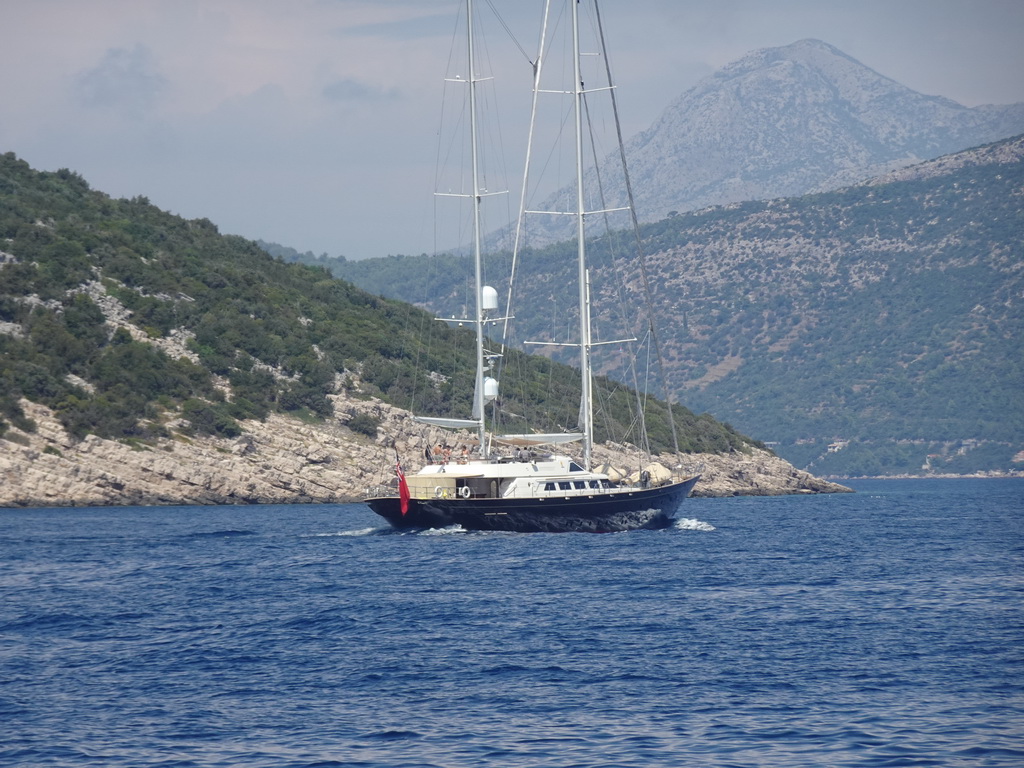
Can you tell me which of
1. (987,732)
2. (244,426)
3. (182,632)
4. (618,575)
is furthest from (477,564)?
(244,426)

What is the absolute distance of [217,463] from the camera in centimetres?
8050

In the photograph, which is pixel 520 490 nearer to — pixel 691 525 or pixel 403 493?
pixel 403 493

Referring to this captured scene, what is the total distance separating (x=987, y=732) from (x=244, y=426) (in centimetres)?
6816

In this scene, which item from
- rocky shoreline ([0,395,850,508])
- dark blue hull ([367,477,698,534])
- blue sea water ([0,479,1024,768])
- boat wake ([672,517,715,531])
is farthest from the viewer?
rocky shoreline ([0,395,850,508])

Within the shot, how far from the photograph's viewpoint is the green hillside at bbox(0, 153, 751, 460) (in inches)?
3233

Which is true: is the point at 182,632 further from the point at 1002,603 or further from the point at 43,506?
the point at 43,506

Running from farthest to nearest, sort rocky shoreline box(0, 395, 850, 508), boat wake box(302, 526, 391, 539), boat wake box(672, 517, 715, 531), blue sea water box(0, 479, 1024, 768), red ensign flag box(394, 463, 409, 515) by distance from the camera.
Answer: rocky shoreline box(0, 395, 850, 508) → boat wake box(672, 517, 715, 531) → boat wake box(302, 526, 391, 539) → red ensign flag box(394, 463, 409, 515) → blue sea water box(0, 479, 1024, 768)

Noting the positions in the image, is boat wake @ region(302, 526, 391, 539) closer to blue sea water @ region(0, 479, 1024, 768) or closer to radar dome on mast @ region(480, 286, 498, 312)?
blue sea water @ region(0, 479, 1024, 768)

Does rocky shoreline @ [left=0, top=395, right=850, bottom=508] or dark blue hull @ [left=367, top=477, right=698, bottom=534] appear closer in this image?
dark blue hull @ [left=367, top=477, right=698, bottom=534]

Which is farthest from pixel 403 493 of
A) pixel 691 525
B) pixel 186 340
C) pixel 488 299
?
pixel 186 340

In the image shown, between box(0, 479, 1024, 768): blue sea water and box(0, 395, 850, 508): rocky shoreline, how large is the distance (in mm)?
21085

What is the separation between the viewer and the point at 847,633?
31141mm

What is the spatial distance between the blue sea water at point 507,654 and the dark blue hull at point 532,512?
2436 millimetres

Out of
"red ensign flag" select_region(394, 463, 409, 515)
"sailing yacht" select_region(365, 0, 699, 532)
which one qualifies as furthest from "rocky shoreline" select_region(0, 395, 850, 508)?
"red ensign flag" select_region(394, 463, 409, 515)
